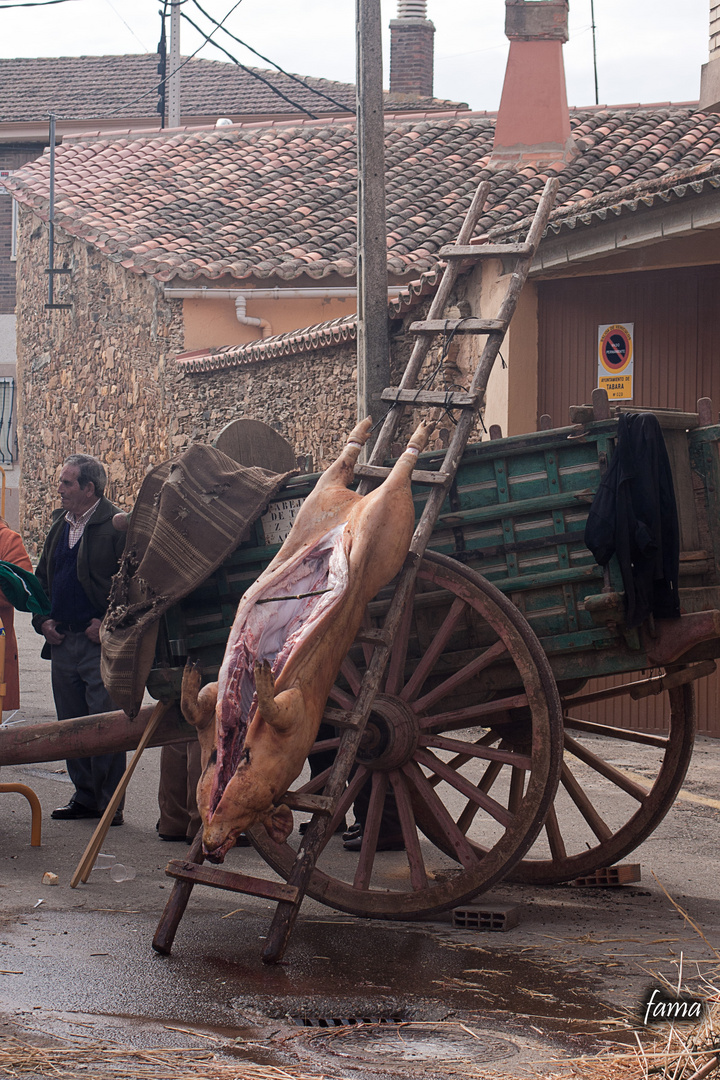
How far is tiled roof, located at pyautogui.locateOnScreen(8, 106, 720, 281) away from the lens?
1327cm

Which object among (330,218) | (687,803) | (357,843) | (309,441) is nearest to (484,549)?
(357,843)

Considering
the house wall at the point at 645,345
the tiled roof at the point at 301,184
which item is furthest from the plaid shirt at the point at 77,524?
the tiled roof at the point at 301,184

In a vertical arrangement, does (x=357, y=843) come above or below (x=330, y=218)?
below

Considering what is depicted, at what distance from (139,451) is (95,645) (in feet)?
33.8

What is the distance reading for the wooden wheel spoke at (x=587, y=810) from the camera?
5.54 m

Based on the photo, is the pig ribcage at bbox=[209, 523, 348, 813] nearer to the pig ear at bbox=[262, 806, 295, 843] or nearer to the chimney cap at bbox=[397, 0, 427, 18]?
the pig ear at bbox=[262, 806, 295, 843]

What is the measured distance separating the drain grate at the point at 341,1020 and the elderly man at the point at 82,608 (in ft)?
10.2

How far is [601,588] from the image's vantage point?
4914mm

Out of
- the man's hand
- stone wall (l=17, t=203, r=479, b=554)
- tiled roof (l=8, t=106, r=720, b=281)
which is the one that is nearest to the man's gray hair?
the man's hand

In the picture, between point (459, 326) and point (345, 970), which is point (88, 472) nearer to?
point (459, 326)

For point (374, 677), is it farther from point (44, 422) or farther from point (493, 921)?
point (44, 422)

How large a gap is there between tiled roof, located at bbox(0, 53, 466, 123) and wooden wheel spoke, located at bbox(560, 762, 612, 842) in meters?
24.7

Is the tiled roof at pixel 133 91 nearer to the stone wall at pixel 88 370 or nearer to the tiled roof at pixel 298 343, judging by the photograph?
the stone wall at pixel 88 370

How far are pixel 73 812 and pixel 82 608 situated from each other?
1.13 meters
